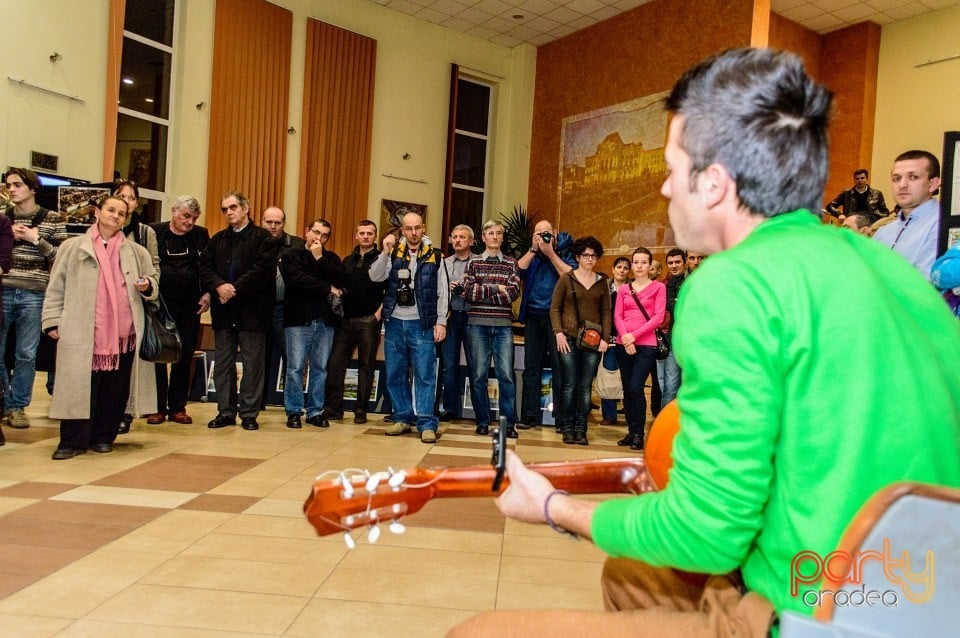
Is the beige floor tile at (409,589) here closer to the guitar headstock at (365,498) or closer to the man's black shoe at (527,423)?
the guitar headstock at (365,498)

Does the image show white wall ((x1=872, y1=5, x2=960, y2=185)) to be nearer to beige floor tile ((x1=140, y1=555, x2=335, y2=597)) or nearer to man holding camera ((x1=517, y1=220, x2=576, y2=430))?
man holding camera ((x1=517, y1=220, x2=576, y2=430))

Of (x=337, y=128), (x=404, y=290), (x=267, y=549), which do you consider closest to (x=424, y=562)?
(x=267, y=549)

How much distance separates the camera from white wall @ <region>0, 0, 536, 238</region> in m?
7.92

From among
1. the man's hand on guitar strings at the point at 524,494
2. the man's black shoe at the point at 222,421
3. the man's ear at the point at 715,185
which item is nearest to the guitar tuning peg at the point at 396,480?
the man's hand on guitar strings at the point at 524,494

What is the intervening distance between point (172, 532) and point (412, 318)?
9.68 ft

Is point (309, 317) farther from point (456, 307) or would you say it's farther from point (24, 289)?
point (24, 289)

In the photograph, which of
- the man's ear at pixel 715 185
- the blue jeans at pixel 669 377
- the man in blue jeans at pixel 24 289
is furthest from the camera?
the blue jeans at pixel 669 377

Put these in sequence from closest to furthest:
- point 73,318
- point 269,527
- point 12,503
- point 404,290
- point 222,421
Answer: point 269,527 < point 12,503 < point 73,318 < point 222,421 < point 404,290

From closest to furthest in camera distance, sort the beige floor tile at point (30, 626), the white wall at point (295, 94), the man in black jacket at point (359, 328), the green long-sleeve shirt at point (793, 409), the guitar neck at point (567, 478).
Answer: the green long-sleeve shirt at point (793, 409) < the guitar neck at point (567, 478) < the beige floor tile at point (30, 626) < the man in black jacket at point (359, 328) < the white wall at point (295, 94)

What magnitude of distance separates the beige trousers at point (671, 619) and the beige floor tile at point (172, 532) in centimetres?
208

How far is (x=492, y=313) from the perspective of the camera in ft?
18.8

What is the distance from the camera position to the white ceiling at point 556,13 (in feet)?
34.1

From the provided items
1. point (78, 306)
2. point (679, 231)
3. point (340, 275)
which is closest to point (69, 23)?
point (340, 275)

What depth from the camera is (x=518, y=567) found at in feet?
8.79
